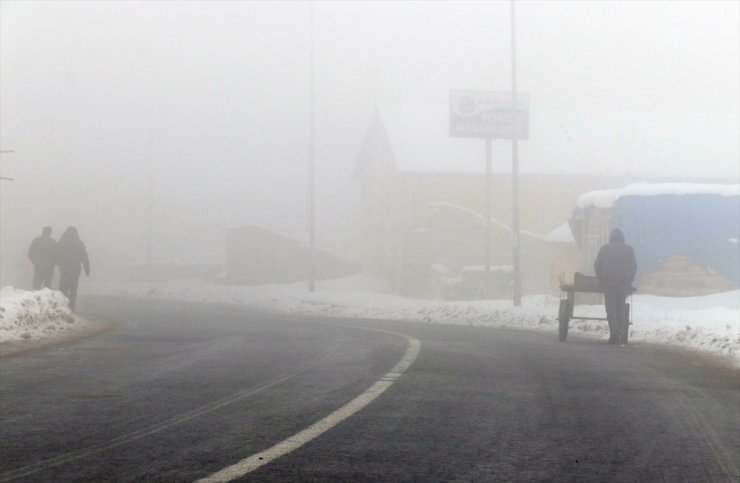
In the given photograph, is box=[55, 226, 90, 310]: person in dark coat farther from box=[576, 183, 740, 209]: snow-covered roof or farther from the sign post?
the sign post

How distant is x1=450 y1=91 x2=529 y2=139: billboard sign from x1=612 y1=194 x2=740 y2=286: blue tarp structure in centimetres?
1107

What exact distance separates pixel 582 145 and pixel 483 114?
1522 centimetres

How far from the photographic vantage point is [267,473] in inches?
197

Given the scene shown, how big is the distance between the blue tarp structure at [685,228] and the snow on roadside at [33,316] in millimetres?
14975

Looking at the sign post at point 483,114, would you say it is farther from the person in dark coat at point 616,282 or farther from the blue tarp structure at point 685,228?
the person in dark coat at point 616,282

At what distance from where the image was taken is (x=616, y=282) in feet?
54.2

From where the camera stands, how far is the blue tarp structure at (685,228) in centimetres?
2725

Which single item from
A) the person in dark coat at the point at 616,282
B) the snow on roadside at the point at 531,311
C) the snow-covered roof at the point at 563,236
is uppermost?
the snow-covered roof at the point at 563,236

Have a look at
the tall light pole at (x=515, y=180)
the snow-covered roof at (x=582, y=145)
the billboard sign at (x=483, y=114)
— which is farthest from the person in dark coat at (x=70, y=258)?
the snow-covered roof at (x=582, y=145)

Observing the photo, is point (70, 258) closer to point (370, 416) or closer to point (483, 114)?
point (370, 416)

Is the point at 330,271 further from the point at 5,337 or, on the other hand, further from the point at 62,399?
the point at 62,399

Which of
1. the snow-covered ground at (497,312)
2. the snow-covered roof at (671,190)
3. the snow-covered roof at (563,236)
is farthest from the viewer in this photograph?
the snow-covered roof at (563,236)

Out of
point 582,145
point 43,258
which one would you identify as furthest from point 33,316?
point 582,145

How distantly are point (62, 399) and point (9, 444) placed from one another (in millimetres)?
2050
